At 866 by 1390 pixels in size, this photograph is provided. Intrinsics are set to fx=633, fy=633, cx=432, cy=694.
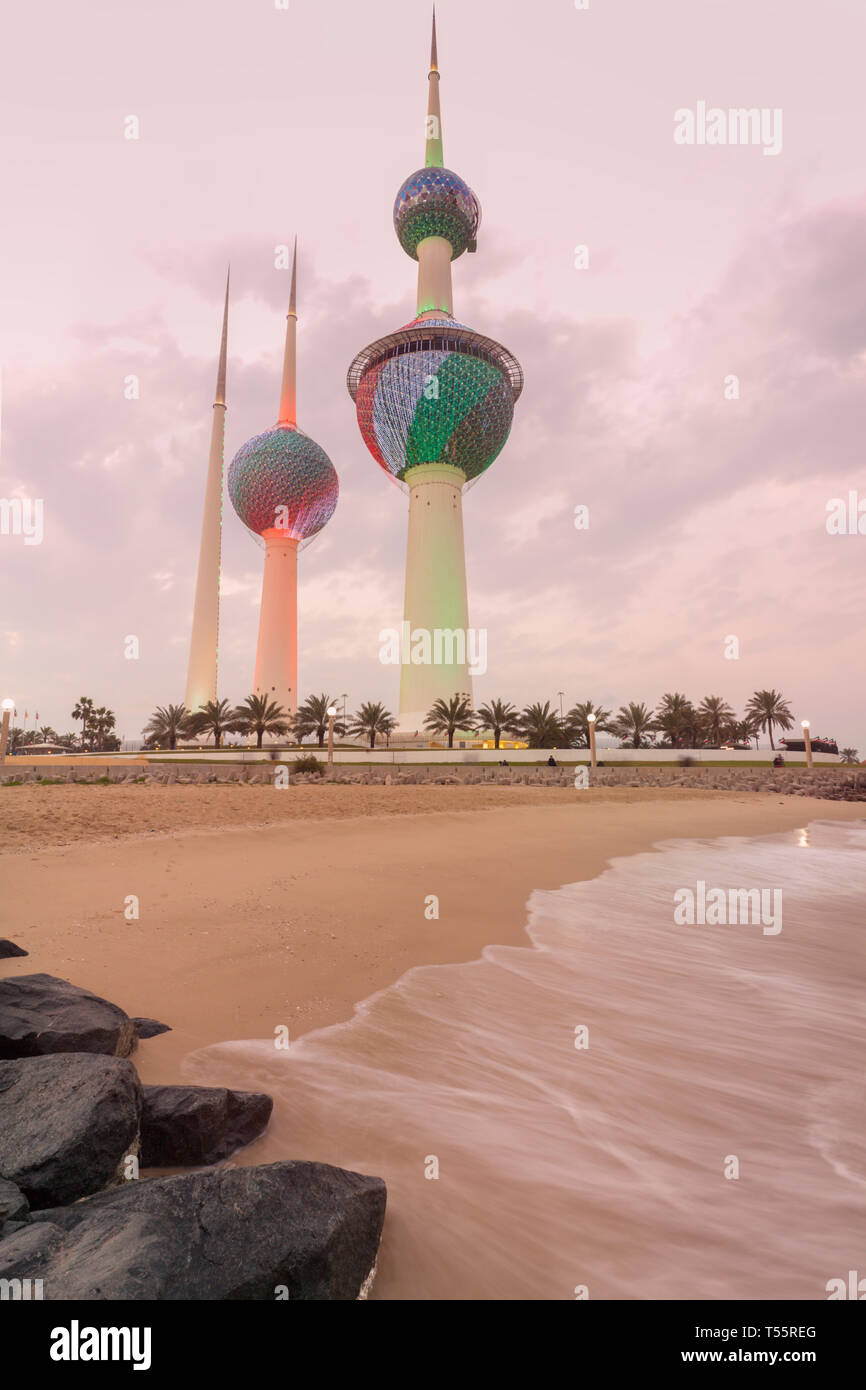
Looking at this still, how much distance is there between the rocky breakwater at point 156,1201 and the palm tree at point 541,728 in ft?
153

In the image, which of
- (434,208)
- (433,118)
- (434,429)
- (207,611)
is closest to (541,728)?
(434,429)

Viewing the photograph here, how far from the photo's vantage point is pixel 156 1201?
1867 millimetres

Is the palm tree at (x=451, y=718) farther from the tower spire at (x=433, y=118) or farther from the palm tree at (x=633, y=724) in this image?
the tower spire at (x=433, y=118)

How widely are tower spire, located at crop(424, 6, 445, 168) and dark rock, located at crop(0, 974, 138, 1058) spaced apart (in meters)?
111

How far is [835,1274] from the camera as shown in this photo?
2.22 metres

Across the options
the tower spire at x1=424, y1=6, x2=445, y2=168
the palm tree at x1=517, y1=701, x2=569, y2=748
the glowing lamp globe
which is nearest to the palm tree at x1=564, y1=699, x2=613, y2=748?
the palm tree at x1=517, y1=701, x2=569, y2=748

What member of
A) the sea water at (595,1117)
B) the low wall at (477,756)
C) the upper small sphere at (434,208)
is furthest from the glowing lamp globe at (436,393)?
the sea water at (595,1117)

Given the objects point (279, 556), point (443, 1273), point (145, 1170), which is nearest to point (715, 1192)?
point (443, 1273)

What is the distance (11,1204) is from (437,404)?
76.8 m

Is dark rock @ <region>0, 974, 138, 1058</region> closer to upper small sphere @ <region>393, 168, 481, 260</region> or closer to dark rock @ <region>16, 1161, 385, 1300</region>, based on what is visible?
dark rock @ <region>16, 1161, 385, 1300</region>

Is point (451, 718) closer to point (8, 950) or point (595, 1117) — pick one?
point (8, 950)

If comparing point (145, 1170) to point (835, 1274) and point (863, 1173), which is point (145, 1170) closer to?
point (835, 1274)

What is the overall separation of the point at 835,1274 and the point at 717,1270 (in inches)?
17.7

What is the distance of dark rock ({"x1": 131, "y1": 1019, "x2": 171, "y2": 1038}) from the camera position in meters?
3.61
